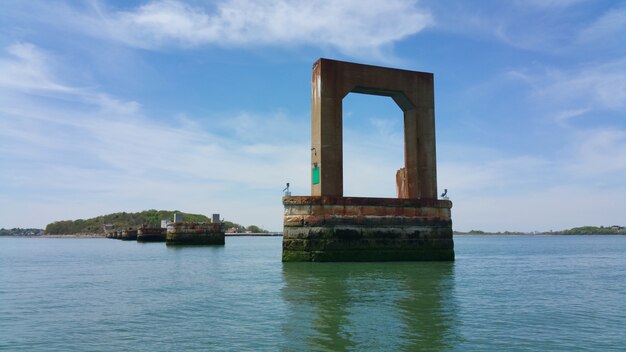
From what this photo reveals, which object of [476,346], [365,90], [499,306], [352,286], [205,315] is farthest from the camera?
[365,90]

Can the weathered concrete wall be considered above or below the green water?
above

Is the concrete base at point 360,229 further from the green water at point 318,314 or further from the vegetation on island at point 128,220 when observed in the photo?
the vegetation on island at point 128,220

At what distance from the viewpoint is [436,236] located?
1156 inches

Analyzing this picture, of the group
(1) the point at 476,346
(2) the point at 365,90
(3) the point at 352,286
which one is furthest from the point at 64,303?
(2) the point at 365,90

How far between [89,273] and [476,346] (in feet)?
76.1

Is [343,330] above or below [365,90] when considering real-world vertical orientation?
below

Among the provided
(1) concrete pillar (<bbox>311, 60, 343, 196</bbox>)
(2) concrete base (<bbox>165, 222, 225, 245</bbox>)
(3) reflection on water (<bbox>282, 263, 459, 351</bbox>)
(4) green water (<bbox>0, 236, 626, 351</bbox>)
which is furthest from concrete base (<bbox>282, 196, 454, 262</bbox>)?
(2) concrete base (<bbox>165, 222, 225, 245</bbox>)

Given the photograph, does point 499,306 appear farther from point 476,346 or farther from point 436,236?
point 436,236

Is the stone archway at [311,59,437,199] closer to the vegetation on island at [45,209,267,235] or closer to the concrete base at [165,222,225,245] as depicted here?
the concrete base at [165,222,225,245]

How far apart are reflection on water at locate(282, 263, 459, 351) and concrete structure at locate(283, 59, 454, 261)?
3.51 meters

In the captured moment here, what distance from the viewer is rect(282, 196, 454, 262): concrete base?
26.7m

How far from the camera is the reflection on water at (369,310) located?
9.76 m

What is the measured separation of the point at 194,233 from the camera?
61.0m


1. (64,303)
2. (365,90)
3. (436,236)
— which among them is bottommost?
(64,303)
